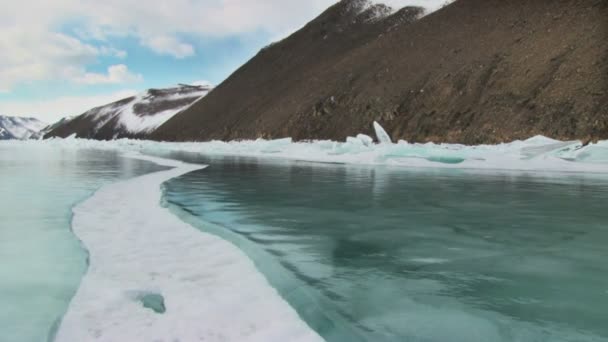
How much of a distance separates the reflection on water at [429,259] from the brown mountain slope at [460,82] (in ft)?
89.5

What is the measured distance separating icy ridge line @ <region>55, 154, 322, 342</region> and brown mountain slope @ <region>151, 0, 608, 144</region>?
3183 cm

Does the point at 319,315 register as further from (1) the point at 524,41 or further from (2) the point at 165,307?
(1) the point at 524,41

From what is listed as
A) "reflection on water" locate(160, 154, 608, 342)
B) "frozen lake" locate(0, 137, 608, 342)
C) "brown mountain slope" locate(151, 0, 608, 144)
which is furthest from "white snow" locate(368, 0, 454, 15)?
"frozen lake" locate(0, 137, 608, 342)

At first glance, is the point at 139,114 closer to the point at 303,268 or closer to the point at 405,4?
the point at 405,4

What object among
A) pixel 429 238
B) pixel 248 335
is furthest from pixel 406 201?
pixel 248 335

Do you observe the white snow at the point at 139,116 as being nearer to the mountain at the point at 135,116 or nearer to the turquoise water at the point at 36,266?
the mountain at the point at 135,116

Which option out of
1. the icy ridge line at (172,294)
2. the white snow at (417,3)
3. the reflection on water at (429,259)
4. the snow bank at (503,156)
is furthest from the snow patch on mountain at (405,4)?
the icy ridge line at (172,294)

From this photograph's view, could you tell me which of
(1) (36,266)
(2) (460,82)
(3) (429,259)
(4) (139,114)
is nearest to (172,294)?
(1) (36,266)

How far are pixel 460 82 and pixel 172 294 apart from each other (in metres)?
45.5

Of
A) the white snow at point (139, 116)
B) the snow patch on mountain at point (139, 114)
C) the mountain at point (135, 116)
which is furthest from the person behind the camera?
the snow patch on mountain at point (139, 114)

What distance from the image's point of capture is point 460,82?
45656 mm

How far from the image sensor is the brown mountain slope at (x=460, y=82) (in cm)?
3541

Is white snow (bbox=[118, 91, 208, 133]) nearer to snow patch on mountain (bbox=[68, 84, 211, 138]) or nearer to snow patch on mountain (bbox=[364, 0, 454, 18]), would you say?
snow patch on mountain (bbox=[68, 84, 211, 138])

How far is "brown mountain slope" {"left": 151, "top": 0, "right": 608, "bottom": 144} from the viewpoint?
35406mm
